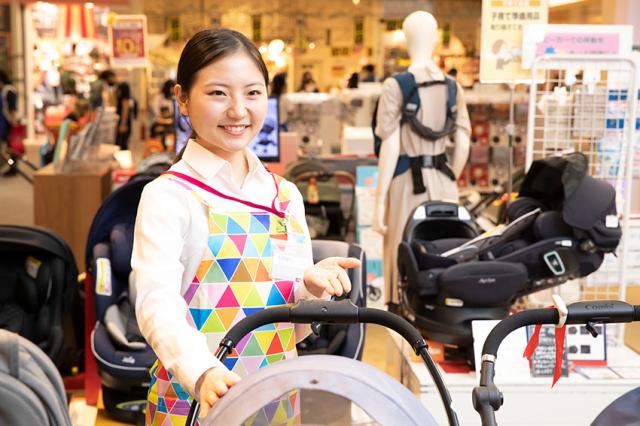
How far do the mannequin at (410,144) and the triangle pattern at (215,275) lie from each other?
3021mm

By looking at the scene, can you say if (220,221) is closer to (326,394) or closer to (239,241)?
(239,241)

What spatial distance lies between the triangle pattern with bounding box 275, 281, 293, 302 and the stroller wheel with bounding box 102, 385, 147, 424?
8.53 ft

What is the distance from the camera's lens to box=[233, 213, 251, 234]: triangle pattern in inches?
73.6

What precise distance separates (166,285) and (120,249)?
2.79 metres

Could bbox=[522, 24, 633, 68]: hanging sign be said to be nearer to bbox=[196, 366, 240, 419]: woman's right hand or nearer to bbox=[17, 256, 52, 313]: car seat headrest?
bbox=[17, 256, 52, 313]: car seat headrest

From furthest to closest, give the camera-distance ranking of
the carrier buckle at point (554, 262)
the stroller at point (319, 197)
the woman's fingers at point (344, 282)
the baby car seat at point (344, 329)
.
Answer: the stroller at point (319, 197) → the carrier buckle at point (554, 262) → the baby car seat at point (344, 329) → the woman's fingers at point (344, 282)

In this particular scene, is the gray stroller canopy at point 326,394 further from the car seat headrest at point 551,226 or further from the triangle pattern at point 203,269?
the car seat headrest at point 551,226

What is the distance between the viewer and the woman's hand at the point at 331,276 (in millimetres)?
1724

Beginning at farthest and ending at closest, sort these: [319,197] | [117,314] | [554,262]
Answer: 1. [319,197]
2. [117,314]
3. [554,262]

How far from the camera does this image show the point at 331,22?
1953 cm

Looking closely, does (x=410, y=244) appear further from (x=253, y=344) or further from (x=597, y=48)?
(x=253, y=344)

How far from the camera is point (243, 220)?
6.15 feet

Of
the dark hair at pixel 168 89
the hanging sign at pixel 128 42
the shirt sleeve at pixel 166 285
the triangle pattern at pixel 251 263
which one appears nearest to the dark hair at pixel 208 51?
the shirt sleeve at pixel 166 285

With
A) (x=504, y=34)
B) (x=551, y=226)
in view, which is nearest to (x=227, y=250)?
(x=551, y=226)
